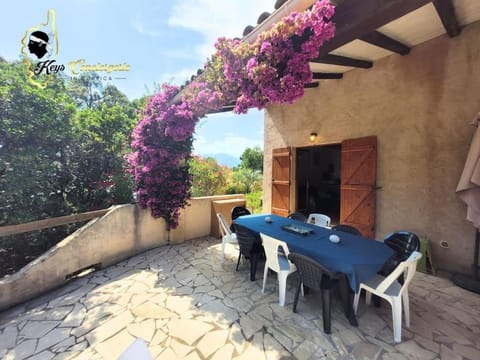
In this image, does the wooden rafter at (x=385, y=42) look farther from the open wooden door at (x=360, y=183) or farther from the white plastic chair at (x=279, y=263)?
the white plastic chair at (x=279, y=263)

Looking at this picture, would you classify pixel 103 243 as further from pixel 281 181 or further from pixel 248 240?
pixel 281 181

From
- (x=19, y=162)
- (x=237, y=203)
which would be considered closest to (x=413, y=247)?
(x=237, y=203)

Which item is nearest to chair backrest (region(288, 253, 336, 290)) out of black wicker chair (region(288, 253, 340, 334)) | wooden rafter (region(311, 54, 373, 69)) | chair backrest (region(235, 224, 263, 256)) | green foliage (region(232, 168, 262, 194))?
black wicker chair (region(288, 253, 340, 334))

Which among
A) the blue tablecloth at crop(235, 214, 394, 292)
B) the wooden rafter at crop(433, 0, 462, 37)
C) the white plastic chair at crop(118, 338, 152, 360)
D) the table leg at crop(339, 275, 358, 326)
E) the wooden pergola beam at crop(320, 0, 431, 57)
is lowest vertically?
the table leg at crop(339, 275, 358, 326)

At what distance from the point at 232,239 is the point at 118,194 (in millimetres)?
2871

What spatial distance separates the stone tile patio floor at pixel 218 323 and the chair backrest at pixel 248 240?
1.73 ft

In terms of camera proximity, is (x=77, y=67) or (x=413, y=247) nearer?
(x=413, y=247)

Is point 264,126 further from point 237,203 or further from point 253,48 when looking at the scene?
point 253,48

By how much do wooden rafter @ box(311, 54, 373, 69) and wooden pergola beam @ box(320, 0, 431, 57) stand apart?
141cm

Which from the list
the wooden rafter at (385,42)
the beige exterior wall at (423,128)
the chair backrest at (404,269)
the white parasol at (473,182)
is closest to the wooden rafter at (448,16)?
the beige exterior wall at (423,128)

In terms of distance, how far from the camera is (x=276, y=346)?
6.64 feet

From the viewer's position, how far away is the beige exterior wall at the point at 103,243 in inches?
112

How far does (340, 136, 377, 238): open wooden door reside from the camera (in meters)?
4.25

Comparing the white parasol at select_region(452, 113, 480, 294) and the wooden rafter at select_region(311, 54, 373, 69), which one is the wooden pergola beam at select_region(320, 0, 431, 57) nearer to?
the wooden rafter at select_region(311, 54, 373, 69)
